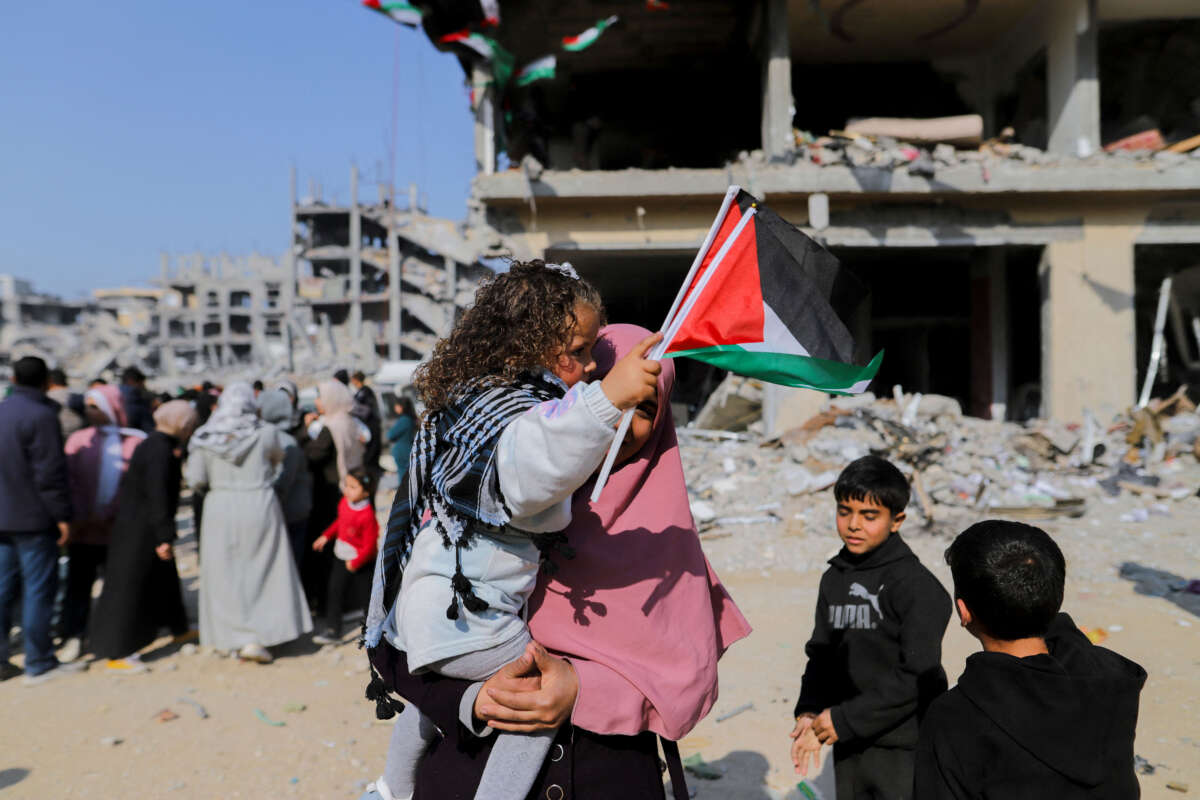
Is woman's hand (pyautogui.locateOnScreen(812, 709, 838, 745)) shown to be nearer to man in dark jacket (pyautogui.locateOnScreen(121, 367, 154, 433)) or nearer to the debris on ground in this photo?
the debris on ground

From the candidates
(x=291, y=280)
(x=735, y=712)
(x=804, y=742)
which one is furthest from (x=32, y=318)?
(x=804, y=742)

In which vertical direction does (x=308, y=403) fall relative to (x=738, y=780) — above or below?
above

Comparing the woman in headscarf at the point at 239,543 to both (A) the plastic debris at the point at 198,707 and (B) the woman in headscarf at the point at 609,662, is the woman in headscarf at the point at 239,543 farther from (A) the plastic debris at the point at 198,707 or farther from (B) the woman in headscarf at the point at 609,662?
(B) the woman in headscarf at the point at 609,662

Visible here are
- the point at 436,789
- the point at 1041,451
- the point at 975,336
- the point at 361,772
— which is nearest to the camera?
the point at 436,789

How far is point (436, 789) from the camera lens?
154 cm

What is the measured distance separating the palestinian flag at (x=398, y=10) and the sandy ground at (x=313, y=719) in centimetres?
838

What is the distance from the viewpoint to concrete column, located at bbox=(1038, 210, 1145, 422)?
409 inches

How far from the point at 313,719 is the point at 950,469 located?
698cm

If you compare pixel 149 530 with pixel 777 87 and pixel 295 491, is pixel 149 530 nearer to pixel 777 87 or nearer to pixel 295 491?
pixel 295 491

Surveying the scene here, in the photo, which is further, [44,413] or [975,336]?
[975,336]

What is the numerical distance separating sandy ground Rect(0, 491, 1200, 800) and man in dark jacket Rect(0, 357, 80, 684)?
30 cm

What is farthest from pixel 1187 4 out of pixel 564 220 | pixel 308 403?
pixel 308 403

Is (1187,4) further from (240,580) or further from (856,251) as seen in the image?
(240,580)

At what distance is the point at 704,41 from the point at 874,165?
3.95m
